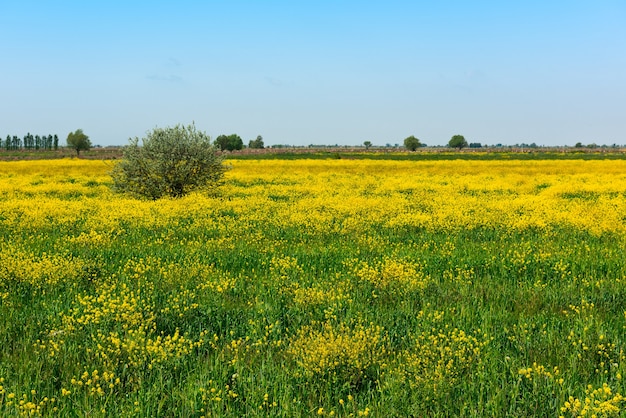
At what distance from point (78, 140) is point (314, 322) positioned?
14726 centimetres

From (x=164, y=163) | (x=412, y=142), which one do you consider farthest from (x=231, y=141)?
(x=164, y=163)

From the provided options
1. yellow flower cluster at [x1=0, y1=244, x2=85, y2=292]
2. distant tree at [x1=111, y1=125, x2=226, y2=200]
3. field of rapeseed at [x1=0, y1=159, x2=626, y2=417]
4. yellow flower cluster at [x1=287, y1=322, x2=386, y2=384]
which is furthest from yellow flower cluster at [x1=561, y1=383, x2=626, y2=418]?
distant tree at [x1=111, y1=125, x2=226, y2=200]

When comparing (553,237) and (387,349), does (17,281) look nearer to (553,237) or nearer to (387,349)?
(387,349)

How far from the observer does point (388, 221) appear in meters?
15.6

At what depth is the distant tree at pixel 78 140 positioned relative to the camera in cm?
13500

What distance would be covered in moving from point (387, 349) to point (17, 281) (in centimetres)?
685

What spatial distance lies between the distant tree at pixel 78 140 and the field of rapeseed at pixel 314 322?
136 m

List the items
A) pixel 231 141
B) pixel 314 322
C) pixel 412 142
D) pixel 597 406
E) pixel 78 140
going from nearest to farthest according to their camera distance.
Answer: pixel 597 406, pixel 314 322, pixel 78 140, pixel 231 141, pixel 412 142

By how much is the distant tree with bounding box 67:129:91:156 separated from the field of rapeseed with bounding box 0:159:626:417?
136 meters

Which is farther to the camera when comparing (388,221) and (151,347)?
(388,221)

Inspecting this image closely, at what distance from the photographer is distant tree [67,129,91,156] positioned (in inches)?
5315

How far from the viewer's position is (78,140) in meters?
135

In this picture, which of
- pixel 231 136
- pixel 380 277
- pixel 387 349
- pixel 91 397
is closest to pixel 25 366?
pixel 91 397

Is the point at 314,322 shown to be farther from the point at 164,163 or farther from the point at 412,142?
the point at 412,142
